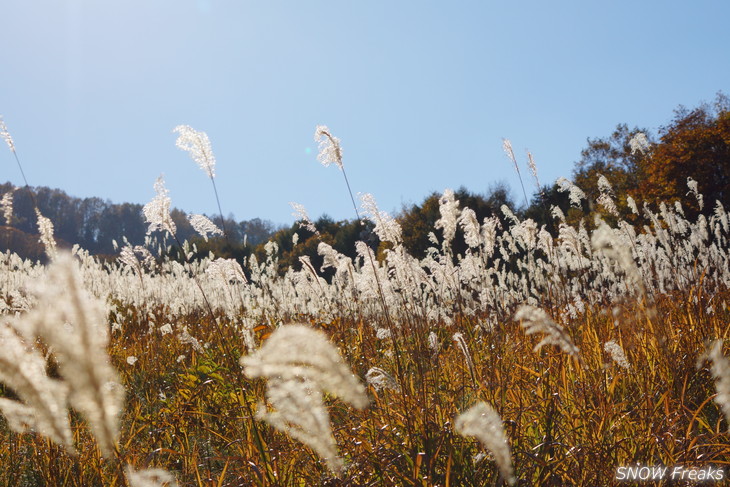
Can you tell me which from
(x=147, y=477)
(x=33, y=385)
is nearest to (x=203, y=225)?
(x=147, y=477)

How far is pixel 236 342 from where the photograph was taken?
211 inches


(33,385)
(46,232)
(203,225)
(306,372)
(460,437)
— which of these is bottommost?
(460,437)

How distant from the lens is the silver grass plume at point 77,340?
783 mm

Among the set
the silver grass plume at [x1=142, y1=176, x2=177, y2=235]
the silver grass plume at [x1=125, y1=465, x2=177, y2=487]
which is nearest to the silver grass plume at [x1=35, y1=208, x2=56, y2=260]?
the silver grass plume at [x1=142, y1=176, x2=177, y2=235]

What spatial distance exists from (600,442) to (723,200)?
1592 centimetres

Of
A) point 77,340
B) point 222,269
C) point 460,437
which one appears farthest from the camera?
point 222,269

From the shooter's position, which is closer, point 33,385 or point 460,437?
point 33,385

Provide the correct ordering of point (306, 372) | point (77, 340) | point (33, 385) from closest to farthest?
point (77, 340) → point (33, 385) → point (306, 372)

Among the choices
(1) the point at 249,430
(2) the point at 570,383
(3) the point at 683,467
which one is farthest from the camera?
(2) the point at 570,383

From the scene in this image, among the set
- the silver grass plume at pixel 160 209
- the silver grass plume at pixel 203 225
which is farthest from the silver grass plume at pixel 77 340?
the silver grass plume at pixel 203 225

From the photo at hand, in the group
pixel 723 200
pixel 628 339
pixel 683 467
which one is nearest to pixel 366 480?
pixel 683 467

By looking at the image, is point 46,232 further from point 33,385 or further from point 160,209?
point 33,385

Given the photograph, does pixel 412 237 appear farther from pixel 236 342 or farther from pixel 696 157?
pixel 236 342

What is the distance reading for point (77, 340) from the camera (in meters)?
0.79
